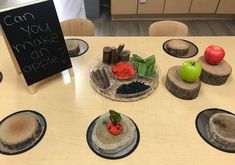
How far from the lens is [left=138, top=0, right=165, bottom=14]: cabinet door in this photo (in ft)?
9.49

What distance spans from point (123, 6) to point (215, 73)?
222 cm

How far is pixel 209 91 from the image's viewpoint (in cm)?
96

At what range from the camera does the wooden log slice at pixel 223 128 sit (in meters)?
0.75

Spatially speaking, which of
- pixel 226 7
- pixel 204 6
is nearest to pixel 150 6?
pixel 204 6

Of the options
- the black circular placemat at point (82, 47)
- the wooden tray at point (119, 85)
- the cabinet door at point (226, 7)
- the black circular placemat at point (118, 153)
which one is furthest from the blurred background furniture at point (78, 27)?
the cabinet door at point (226, 7)

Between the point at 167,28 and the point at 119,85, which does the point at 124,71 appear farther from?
the point at 167,28

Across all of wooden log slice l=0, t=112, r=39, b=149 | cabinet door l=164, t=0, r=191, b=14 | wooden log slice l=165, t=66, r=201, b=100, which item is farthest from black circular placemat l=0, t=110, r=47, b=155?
cabinet door l=164, t=0, r=191, b=14

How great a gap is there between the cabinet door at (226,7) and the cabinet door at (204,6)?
68mm

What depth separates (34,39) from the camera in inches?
33.9

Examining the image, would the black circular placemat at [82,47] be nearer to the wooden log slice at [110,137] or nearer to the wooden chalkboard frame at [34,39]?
the wooden chalkboard frame at [34,39]

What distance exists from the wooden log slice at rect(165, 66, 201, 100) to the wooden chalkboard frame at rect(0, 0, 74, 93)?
48cm

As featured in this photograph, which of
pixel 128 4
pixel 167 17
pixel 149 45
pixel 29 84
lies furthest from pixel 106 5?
pixel 29 84

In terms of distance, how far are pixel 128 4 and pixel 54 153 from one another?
101 inches

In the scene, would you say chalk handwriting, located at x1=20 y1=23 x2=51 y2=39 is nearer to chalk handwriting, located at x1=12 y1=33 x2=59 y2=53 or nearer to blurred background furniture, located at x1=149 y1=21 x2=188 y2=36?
chalk handwriting, located at x1=12 y1=33 x2=59 y2=53
